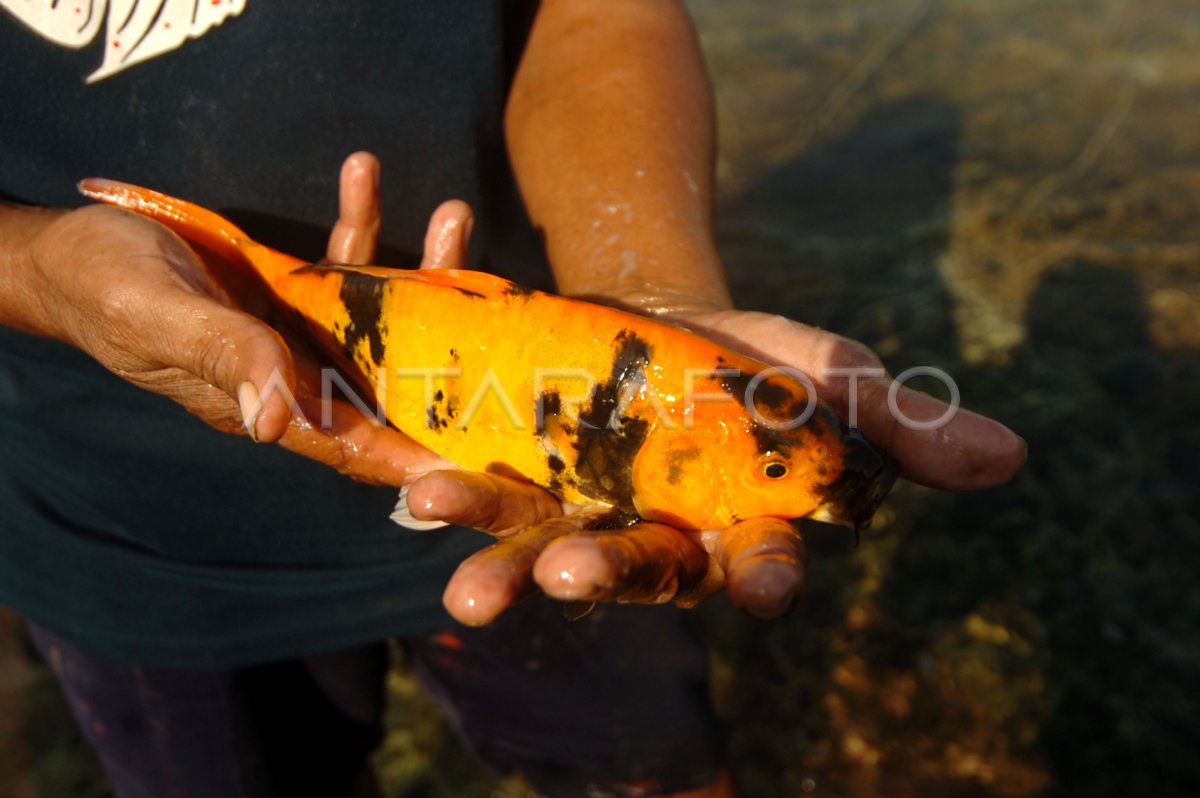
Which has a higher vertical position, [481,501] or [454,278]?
[454,278]

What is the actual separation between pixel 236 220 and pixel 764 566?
1555mm

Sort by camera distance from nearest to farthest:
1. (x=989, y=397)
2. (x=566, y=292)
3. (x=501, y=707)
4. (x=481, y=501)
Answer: (x=481, y=501), (x=566, y=292), (x=501, y=707), (x=989, y=397)

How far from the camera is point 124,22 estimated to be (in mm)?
2043

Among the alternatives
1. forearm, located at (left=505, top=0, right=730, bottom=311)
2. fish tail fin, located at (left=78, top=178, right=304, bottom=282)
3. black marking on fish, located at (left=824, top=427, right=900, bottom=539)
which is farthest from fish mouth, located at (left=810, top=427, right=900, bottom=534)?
fish tail fin, located at (left=78, top=178, right=304, bottom=282)

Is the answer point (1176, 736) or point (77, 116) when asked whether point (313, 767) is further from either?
point (1176, 736)

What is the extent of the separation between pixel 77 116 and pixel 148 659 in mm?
1343

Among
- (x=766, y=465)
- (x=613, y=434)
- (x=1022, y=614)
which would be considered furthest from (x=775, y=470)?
(x=1022, y=614)

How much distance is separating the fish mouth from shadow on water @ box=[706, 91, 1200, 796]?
182cm

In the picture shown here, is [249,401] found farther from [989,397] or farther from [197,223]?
[989,397]

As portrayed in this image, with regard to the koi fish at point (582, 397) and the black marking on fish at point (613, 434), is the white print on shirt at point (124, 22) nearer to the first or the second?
the koi fish at point (582, 397)

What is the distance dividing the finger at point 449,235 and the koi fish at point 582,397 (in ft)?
0.68

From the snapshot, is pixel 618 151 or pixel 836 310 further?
pixel 836 310

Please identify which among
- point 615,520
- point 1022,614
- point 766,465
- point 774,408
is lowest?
point 1022,614

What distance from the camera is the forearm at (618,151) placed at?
2.42 meters
